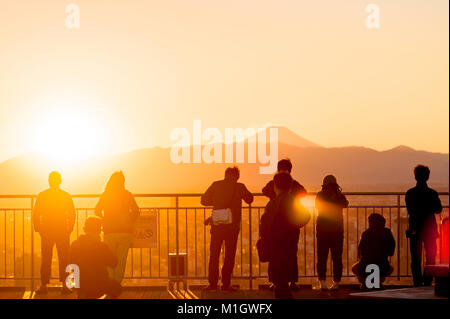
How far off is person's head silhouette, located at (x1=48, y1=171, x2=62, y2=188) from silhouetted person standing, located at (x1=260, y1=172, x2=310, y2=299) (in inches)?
146

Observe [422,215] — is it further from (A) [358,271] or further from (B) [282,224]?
(B) [282,224]

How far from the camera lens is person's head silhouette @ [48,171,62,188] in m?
13.8

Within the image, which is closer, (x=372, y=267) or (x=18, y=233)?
(x=372, y=267)

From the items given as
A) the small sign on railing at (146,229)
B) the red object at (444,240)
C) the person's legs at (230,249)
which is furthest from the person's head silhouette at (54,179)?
the red object at (444,240)

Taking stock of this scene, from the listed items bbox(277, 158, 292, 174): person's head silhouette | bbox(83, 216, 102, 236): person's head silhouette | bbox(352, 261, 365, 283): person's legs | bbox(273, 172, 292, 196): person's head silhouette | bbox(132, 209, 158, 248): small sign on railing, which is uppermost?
bbox(277, 158, 292, 174): person's head silhouette

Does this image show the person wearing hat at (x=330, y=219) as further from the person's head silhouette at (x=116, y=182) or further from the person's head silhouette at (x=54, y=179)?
the person's head silhouette at (x=54, y=179)

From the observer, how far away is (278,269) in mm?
11883

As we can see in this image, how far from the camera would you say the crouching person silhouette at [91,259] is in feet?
37.2

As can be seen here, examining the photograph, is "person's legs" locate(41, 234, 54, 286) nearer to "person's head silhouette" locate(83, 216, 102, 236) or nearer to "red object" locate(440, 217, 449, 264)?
"person's head silhouette" locate(83, 216, 102, 236)

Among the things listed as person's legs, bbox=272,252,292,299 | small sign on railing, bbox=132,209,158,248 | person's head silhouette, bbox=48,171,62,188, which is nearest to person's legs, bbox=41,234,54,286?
person's head silhouette, bbox=48,171,62,188

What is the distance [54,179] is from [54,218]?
2.09 ft
